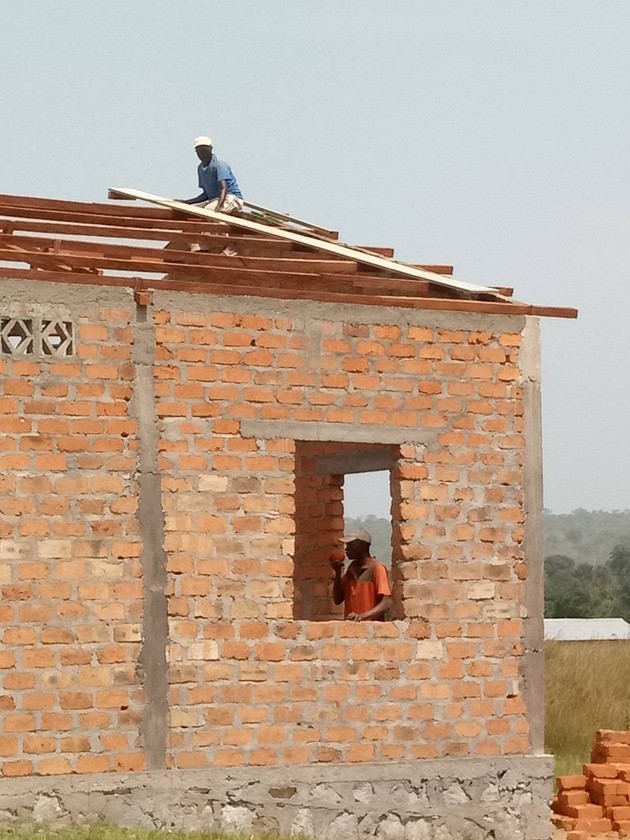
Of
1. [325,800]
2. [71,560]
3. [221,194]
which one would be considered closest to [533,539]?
[325,800]

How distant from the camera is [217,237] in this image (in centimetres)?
1149

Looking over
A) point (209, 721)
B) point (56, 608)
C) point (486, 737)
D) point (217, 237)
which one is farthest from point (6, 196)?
point (486, 737)

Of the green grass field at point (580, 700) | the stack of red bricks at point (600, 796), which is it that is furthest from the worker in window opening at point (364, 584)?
the green grass field at point (580, 700)

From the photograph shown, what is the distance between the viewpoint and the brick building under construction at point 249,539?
392 inches

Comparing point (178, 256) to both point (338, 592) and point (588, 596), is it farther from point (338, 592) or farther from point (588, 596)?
point (588, 596)

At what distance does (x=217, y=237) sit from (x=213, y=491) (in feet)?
6.88

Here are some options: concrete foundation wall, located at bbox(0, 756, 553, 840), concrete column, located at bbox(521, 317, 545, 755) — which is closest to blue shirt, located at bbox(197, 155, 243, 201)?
concrete column, located at bbox(521, 317, 545, 755)

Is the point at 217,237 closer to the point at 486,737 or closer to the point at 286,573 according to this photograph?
the point at 286,573

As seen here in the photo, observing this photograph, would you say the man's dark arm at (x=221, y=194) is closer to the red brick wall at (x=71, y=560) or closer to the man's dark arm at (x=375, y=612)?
the red brick wall at (x=71, y=560)

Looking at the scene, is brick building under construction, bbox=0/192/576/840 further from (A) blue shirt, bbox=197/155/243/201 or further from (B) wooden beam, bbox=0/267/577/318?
(A) blue shirt, bbox=197/155/243/201

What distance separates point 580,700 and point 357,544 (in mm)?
7315

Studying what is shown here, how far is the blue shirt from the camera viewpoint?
42.2ft

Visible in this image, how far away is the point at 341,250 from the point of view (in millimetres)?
11719

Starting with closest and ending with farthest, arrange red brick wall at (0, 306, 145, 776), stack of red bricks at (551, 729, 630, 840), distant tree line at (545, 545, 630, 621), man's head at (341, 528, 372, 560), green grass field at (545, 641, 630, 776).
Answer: red brick wall at (0, 306, 145, 776) < man's head at (341, 528, 372, 560) < stack of red bricks at (551, 729, 630, 840) < green grass field at (545, 641, 630, 776) < distant tree line at (545, 545, 630, 621)
